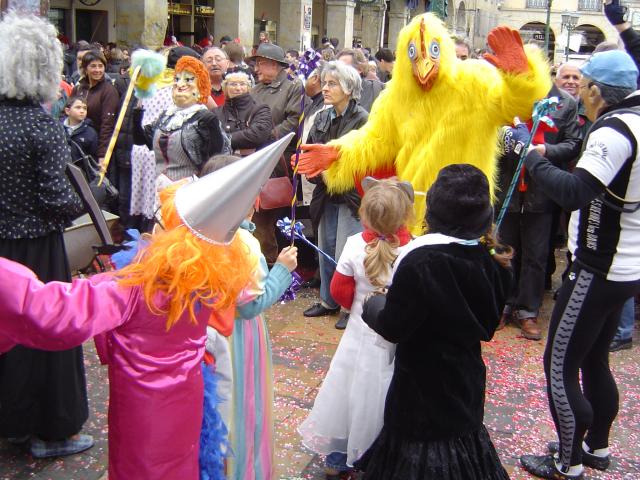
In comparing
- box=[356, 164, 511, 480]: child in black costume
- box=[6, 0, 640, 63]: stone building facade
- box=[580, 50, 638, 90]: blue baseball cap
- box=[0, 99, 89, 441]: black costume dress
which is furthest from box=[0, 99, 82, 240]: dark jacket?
box=[580, 50, 638, 90]: blue baseball cap

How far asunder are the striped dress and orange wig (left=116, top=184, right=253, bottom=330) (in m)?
0.40

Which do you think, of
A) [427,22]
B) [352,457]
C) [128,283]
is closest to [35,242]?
[128,283]

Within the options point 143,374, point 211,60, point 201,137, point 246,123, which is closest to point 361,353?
point 143,374

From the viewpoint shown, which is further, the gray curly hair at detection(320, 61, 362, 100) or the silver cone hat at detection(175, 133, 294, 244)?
the gray curly hair at detection(320, 61, 362, 100)

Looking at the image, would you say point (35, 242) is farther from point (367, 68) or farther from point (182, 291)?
point (367, 68)

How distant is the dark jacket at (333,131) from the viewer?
504 cm

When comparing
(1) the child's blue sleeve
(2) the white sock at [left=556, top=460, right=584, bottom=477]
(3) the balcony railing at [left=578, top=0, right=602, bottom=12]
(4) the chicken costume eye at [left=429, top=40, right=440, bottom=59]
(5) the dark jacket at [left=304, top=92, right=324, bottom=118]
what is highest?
(3) the balcony railing at [left=578, top=0, right=602, bottom=12]

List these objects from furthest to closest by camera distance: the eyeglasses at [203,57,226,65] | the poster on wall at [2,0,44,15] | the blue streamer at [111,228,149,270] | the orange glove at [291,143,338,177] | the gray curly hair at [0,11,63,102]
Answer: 1. the eyeglasses at [203,57,226,65]
2. the poster on wall at [2,0,44,15]
3. the orange glove at [291,143,338,177]
4. the gray curly hair at [0,11,63,102]
5. the blue streamer at [111,228,149,270]

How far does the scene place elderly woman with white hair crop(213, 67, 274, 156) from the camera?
5.59 meters

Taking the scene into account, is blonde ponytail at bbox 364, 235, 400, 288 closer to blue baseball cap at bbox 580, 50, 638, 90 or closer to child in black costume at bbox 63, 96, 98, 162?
blue baseball cap at bbox 580, 50, 638, 90

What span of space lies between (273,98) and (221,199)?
14.2 ft

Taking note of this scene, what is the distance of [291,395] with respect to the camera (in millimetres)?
3975

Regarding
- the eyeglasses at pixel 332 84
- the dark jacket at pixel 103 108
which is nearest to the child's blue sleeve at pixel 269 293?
the eyeglasses at pixel 332 84

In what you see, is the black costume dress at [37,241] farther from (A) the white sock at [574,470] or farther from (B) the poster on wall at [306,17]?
(B) the poster on wall at [306,17]
